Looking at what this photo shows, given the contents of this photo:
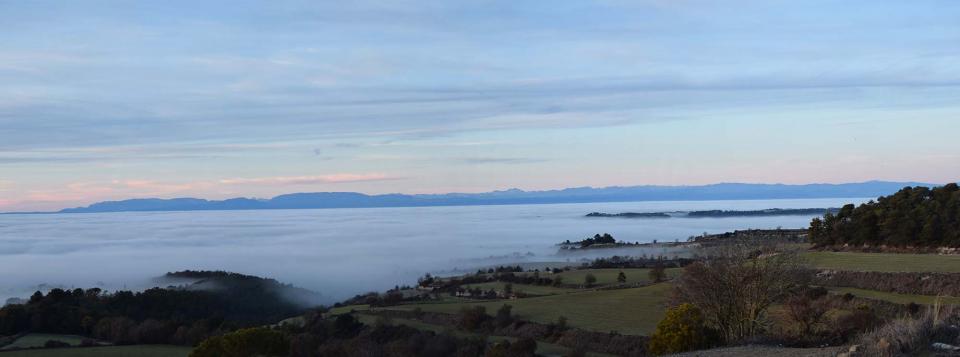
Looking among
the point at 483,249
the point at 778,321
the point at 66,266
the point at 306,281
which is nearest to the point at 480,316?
the point at 778,321

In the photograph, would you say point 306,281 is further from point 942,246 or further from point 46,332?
point 942,246

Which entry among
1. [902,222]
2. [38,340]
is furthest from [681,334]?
[38,340]

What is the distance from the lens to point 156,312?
5269cm

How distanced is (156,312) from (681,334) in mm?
42176

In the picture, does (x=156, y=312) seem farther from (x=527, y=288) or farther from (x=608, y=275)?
(x=608, y=275)

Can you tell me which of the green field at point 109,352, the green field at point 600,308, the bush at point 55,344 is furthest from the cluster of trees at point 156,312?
the green field at point 600,308

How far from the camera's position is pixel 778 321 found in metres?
24.2

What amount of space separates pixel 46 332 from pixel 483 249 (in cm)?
6561

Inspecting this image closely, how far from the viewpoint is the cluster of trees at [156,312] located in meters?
40.4

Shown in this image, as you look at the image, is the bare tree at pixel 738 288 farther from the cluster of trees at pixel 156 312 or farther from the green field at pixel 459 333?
the cluster of trees at pixel 156 312

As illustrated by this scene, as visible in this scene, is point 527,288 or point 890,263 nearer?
point 890,263

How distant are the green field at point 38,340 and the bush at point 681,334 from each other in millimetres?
29054

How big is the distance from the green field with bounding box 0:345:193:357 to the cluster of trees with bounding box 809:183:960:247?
3588 centimetres

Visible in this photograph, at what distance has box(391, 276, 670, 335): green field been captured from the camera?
29.7 meters
